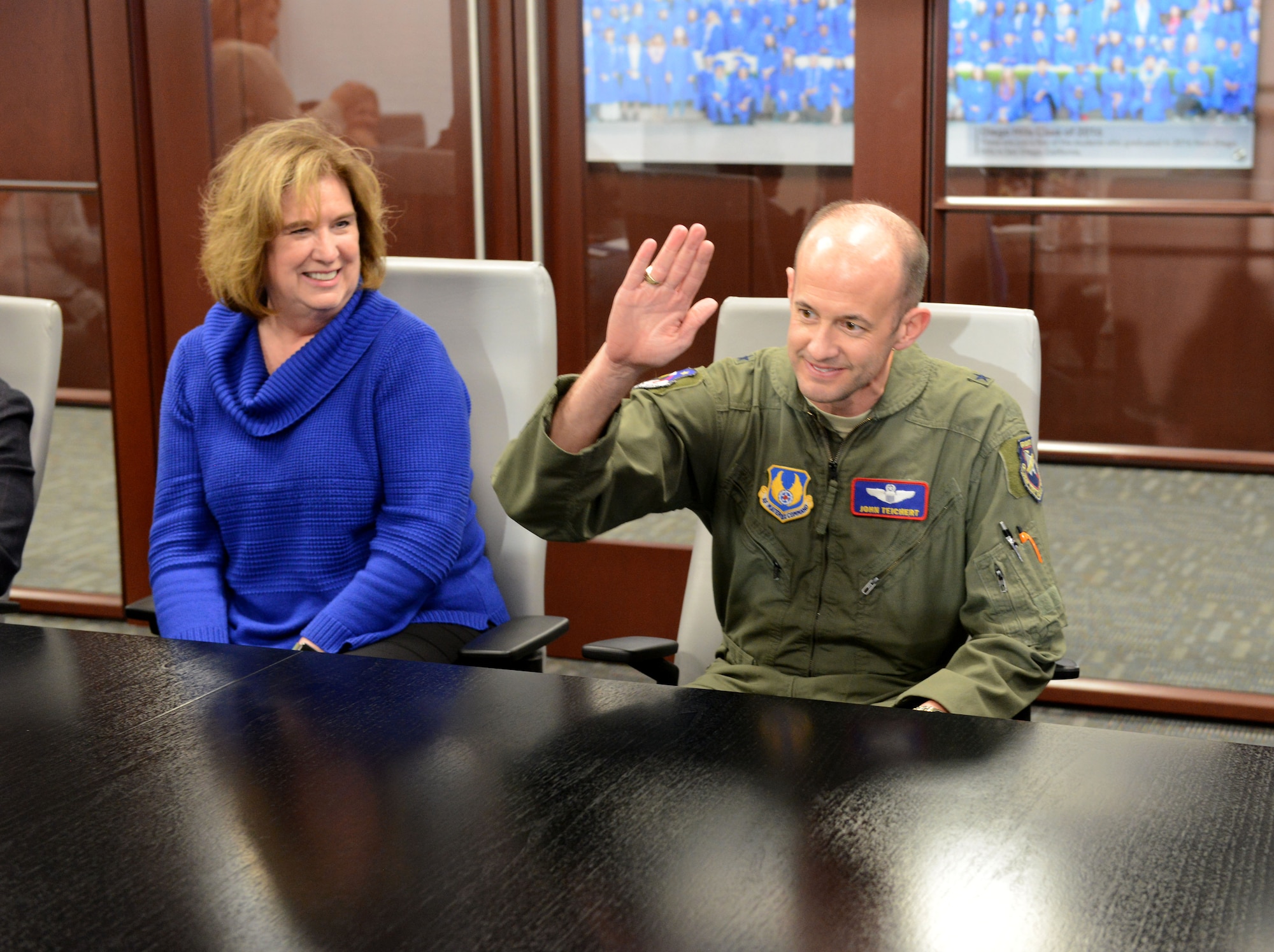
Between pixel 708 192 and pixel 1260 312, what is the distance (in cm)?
137

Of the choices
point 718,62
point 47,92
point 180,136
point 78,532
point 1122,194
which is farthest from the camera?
point 78,532

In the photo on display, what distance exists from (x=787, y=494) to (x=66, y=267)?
2694 mm

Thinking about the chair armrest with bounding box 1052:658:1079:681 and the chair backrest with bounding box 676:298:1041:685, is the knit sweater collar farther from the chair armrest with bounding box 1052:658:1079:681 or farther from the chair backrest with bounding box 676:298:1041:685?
the chair armrest with bounding box 1052:658:1079:681

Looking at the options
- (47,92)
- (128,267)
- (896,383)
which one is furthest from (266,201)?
(47,92)

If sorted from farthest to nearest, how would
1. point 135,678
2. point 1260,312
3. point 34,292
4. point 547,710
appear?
point 34,292 < point 1260,312 < point 135,678 < point 547,710

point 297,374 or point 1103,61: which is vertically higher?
point 1103,61

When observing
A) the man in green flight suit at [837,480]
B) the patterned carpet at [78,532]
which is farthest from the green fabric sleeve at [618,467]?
the patterned carpet at [78,532]

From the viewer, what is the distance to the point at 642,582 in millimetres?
3357

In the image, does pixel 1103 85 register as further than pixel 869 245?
Yes

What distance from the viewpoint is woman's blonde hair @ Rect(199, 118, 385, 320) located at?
2.09 metres

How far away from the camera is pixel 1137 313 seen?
10.7 feet

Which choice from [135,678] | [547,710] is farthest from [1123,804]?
[135,678]

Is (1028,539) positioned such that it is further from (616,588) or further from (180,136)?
(180,136)

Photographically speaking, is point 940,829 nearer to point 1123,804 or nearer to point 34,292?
point 1123,804
